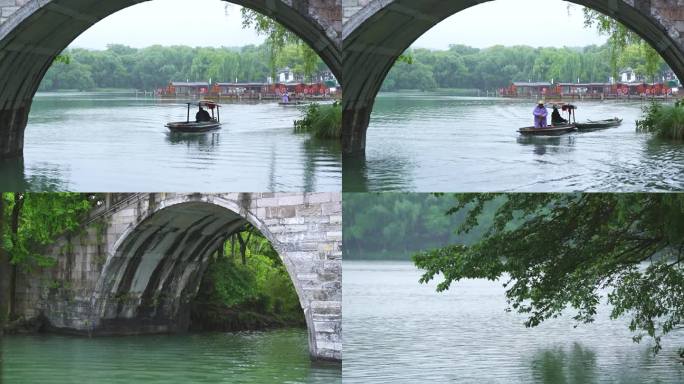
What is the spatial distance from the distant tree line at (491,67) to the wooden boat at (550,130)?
0.49 m

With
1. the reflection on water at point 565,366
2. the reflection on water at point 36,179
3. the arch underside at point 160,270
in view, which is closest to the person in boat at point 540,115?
the reflection on water at point 565,366

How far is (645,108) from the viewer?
42.3 feet

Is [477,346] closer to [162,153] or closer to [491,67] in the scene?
[491,67]

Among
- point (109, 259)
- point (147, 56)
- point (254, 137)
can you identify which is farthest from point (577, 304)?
point (109, 259)

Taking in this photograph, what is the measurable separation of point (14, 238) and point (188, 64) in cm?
511

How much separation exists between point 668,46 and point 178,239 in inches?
420

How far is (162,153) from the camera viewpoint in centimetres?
1239

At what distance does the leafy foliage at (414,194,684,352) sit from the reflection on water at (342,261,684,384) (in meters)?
1.44

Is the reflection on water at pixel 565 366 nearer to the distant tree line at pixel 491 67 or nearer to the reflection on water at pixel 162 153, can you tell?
the distant tree line at pixel 491 67

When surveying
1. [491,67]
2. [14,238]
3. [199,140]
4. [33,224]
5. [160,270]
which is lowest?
[160,270]

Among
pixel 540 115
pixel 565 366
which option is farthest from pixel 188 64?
pixel 565 366

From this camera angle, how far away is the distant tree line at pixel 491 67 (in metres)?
11.6

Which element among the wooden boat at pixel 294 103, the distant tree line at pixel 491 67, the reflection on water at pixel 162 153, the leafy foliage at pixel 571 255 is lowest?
the leafy foliage at pixel 571 255

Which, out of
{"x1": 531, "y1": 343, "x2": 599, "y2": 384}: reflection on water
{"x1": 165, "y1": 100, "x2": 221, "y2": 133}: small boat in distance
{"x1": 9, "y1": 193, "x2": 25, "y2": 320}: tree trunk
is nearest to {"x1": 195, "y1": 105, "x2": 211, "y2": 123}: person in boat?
{"x1": 165, "y1": 100, "x2": 221, "y2": 133}: small boat in distance
